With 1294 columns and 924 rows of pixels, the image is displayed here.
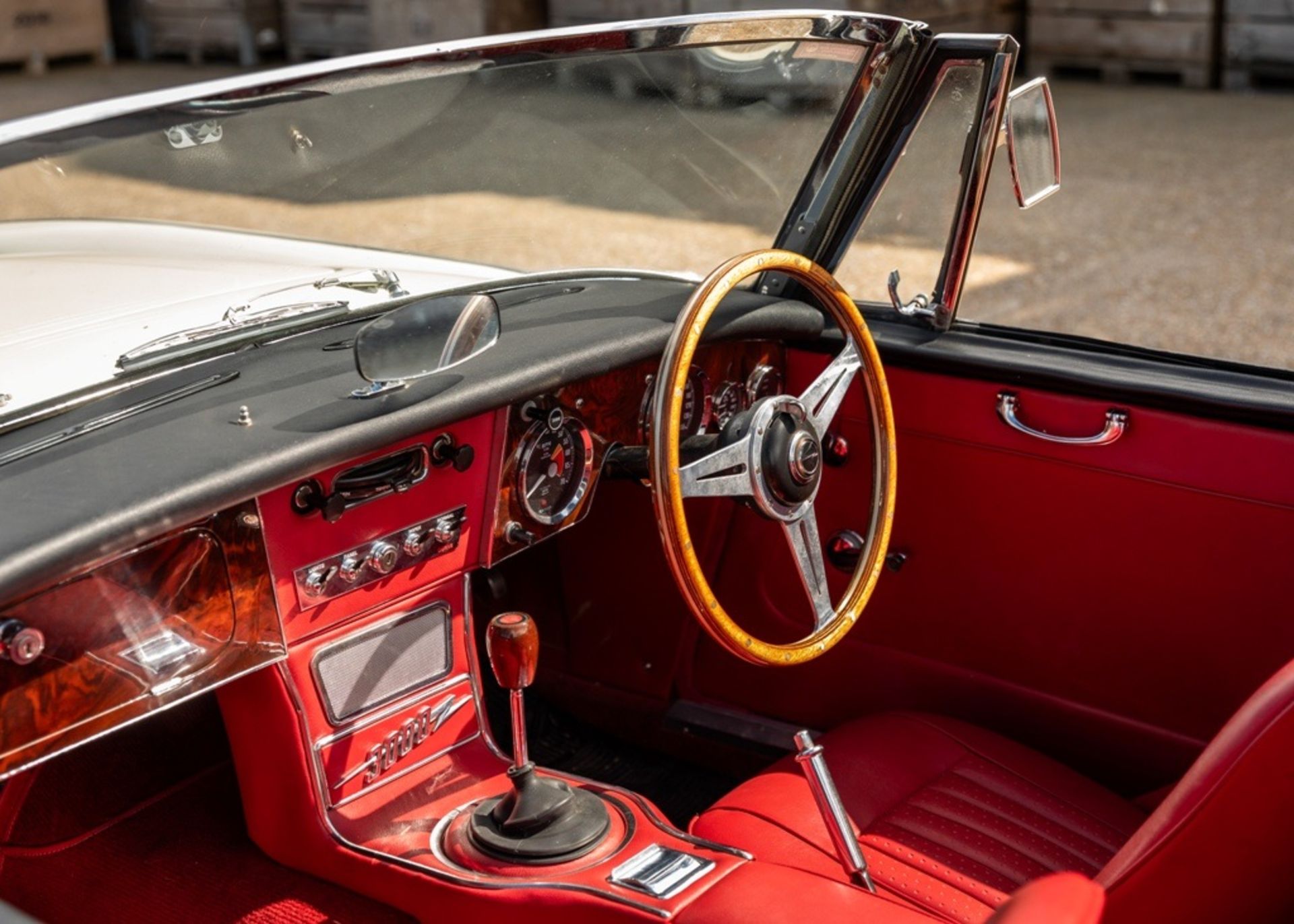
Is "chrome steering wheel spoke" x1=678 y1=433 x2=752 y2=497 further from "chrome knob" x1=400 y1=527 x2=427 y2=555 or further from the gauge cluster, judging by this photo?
"chrome knob" x1=400 y1=527 x2=427 y2=555

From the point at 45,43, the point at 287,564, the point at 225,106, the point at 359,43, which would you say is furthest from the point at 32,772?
the point at 45,43

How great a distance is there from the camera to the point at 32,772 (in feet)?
7.97

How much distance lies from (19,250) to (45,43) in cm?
1310

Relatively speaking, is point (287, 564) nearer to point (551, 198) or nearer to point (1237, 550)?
point (551, 198)

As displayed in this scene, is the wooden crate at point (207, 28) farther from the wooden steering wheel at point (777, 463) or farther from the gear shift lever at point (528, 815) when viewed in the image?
the gear shift lever at point (528, 815)

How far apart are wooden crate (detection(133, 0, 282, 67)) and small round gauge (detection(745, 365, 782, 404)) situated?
11.7 m

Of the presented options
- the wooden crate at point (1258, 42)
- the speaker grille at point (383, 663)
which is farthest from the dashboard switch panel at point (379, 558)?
the wooden crate at point (1258, 42)

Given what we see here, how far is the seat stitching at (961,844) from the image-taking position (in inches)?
82.0

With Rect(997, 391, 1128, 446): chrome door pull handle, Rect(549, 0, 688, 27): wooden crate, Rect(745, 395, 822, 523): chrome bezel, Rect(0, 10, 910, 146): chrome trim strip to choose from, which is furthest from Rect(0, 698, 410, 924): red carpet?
Result: Rect(549, 0, 688, 27): wooden crate

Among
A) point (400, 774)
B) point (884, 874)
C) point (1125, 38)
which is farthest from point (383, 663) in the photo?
point (1125, 38)

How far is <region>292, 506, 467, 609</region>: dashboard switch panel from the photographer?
2029 mm

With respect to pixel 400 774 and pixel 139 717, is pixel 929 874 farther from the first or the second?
pixel 139 717

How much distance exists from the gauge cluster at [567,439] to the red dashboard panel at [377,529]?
4 cm

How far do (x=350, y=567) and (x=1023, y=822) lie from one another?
1047 millimetres
